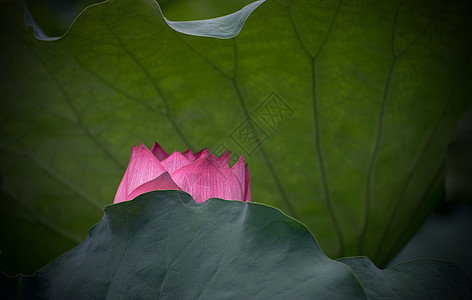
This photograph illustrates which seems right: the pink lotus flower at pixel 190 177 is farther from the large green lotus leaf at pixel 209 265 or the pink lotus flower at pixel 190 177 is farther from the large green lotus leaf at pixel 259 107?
the large green lotus leaf at pixel 259 107

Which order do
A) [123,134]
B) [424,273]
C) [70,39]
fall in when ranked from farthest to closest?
[123,134], [70,39], [424,273]

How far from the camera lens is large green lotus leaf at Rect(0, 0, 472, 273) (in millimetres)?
660

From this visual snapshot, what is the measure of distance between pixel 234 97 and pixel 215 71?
58mm

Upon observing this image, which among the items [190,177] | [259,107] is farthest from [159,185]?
[259,107]

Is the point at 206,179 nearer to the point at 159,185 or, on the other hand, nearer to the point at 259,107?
the point at 159,185

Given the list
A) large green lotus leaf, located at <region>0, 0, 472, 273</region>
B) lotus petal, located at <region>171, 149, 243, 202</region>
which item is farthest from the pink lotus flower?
large green lotus leaf, located at <region>0, 0, 472, 273</region>

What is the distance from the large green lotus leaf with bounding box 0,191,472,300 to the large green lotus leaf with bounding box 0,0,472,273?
0.91 feet

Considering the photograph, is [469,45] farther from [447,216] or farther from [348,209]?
[447,216]

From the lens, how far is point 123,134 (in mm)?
778

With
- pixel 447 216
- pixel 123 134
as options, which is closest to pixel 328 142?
pixel 123 134

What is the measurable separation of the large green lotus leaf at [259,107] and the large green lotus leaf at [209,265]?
0.91 feet

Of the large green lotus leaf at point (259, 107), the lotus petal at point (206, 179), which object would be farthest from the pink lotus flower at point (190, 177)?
the large green lotus leaf at point (259, 107)

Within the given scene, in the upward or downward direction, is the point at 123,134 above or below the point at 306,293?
above

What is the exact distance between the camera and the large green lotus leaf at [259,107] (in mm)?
660
